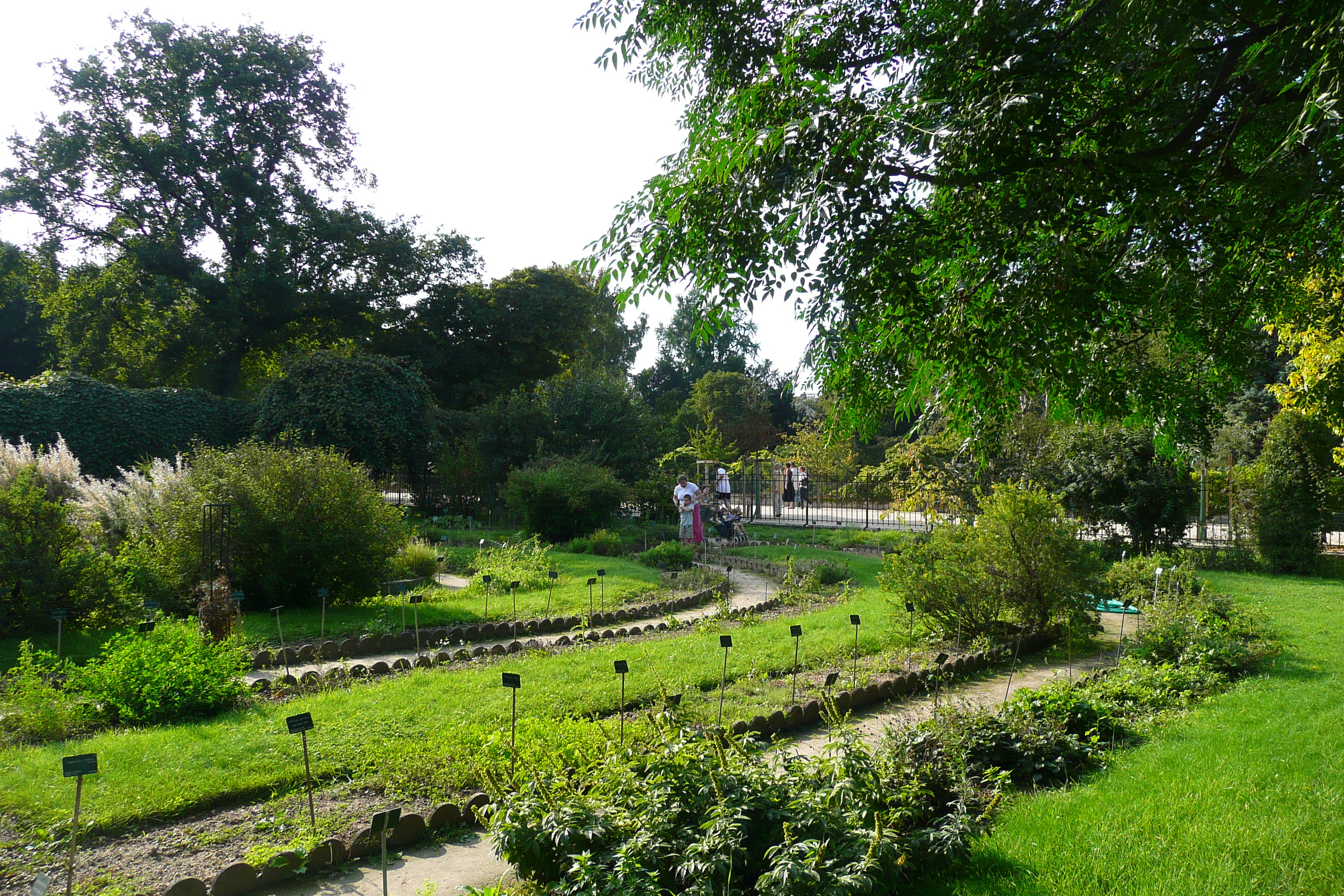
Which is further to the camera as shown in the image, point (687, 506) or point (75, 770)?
point (687, 506)

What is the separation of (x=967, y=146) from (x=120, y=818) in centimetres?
568

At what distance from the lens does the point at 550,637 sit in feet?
27.6

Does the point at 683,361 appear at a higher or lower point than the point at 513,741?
higher

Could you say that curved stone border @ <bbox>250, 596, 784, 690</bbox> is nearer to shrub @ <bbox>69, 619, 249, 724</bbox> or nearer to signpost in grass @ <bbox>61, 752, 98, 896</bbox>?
shrub @ <bbox>69, 619, 249, 724</bbox>

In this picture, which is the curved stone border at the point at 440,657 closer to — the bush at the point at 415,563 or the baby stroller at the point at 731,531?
the bush at the point at 415,563

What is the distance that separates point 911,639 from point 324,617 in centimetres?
624

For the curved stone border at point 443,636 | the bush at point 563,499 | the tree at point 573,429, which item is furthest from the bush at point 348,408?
the curved stone border at point 443,636

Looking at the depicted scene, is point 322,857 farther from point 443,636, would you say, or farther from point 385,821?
point 443,636

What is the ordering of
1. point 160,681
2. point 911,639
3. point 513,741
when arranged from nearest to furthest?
point 513,741
point 160,681
point 911,639

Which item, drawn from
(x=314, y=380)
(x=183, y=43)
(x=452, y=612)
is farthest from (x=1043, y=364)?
(x=183, y=43)

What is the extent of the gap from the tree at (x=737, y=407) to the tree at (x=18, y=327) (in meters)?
29.0

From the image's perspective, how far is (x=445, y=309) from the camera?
2844 centimetres

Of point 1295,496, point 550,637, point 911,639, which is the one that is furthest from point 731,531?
point 1295,496

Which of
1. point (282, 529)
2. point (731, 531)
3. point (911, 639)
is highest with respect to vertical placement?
point (282, 529)
